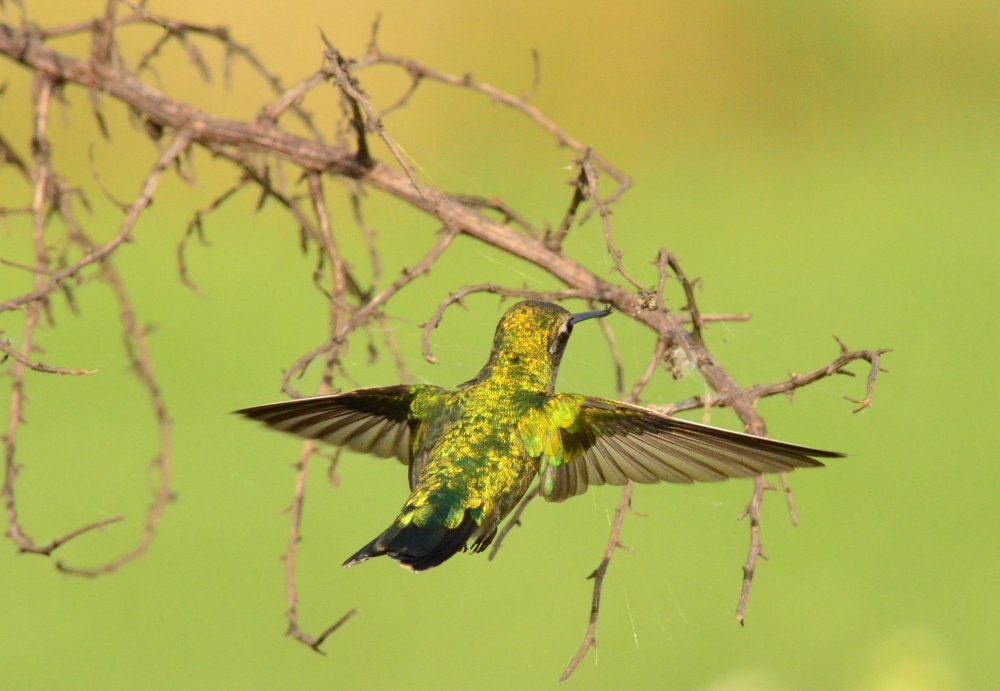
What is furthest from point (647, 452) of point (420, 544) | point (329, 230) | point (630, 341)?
point (630, 341)

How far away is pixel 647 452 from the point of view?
8.37 feet

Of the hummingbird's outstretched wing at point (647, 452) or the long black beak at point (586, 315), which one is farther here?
the long black beak at point (586, 315)

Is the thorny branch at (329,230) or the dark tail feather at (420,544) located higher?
the thorny branch at (329,230)

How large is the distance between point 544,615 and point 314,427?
3.99 metres

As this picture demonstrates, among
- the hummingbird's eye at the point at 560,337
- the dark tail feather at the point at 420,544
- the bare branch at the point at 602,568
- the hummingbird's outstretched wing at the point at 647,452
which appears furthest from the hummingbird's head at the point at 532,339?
the bare branch at the point at 602,568

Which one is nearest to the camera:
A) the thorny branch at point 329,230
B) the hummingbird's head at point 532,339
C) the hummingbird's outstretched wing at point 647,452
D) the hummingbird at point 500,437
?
the hummingbird's outstretched wing at point 647,452

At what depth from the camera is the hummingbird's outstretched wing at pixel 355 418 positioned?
2.49 m

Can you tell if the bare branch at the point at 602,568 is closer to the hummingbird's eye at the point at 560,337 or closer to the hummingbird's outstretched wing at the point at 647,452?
the hummingbird's outstretched wing at the point at 647,452

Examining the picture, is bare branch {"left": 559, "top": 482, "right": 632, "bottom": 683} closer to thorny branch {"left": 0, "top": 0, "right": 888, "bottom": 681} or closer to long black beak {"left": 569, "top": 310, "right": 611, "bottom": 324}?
thorny branch {"left": 0, "top": 0, "right": 888, "bottom": 681}

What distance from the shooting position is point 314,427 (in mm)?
2699

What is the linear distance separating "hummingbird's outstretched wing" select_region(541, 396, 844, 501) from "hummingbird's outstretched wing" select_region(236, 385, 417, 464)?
14.9 inches

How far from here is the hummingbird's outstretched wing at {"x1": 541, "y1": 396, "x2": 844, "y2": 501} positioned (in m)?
2.17

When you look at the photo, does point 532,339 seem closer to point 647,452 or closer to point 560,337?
point 560,337

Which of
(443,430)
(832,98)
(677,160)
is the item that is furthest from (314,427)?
(832,98)
